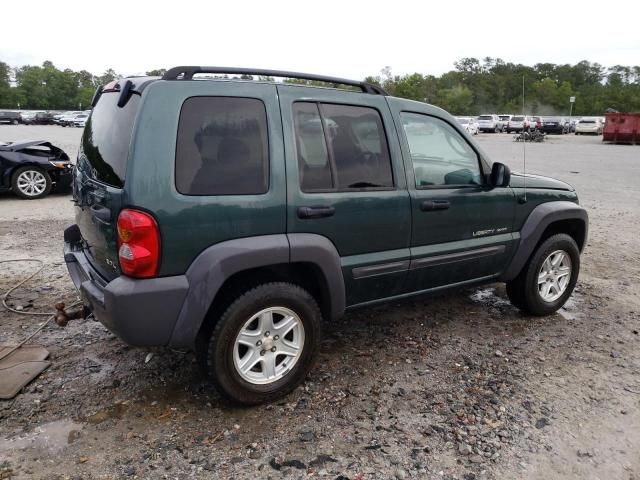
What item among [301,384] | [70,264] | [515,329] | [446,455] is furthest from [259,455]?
[515,329]

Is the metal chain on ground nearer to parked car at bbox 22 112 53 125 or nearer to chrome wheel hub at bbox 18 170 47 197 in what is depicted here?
chrome wheel hub at bbox 18 170 47 197

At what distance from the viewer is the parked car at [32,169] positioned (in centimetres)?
932

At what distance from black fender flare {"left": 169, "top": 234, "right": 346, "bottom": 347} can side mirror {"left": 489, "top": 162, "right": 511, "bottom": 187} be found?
1.62 meters

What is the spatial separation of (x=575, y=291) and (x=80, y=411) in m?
4.54

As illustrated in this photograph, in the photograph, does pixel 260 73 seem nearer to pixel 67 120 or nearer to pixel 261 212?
pixel 261 212

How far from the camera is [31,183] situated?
9.51 meters

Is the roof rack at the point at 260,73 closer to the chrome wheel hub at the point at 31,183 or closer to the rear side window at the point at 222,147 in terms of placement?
the rear side window at the point at 222,147

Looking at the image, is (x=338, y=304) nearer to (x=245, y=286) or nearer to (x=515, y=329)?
(x=245, y=286)

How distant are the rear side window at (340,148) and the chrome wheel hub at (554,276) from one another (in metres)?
1.90

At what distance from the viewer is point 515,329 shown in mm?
4312

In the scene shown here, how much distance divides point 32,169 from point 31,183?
0.84 ft

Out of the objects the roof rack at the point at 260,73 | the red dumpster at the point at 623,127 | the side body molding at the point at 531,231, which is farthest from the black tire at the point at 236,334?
the red dumpster at the point at 623,127

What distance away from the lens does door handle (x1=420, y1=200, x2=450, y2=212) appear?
3.56 metres

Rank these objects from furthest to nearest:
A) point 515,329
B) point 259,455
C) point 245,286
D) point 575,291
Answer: point 575,291
point 515,329
point 245,286
point 259,455
